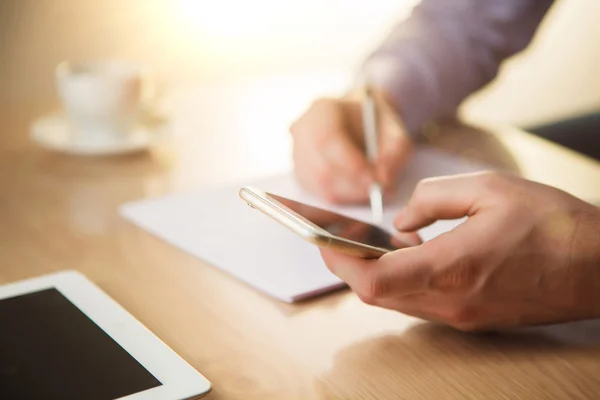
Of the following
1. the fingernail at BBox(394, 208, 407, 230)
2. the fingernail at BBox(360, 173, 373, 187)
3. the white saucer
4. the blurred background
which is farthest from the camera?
the blurred background

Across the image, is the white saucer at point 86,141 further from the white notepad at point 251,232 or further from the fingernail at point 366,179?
the fingernail at point 366,179

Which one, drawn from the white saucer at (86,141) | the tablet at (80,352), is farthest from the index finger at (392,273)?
the white saucer at (86,141)

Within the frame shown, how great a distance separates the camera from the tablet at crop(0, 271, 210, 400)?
0.50 meters

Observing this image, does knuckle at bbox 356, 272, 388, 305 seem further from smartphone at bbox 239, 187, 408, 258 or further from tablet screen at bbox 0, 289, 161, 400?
tablet screen at bbox 0, 289, 161, 400

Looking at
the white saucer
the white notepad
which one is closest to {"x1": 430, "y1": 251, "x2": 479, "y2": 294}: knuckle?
the white notepad

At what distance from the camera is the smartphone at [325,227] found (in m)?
0.51

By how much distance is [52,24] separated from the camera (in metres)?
1.29

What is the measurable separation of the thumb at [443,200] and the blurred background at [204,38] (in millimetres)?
753

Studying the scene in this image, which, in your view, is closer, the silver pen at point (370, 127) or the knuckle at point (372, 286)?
the knuckle at point (372, 286)

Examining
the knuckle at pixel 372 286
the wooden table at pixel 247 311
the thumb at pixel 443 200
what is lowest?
the wooden table at pixel 247 311

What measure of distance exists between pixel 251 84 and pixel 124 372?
832 mm

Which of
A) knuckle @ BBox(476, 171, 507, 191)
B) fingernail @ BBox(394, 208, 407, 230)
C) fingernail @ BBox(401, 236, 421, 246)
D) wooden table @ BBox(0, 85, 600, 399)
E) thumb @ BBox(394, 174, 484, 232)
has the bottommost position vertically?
wooden table @ BBox(0, 85, 600, 399)

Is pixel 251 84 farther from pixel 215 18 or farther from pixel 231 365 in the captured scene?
pixel 231 365

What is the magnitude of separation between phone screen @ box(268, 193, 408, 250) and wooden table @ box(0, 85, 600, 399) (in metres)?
0.06
